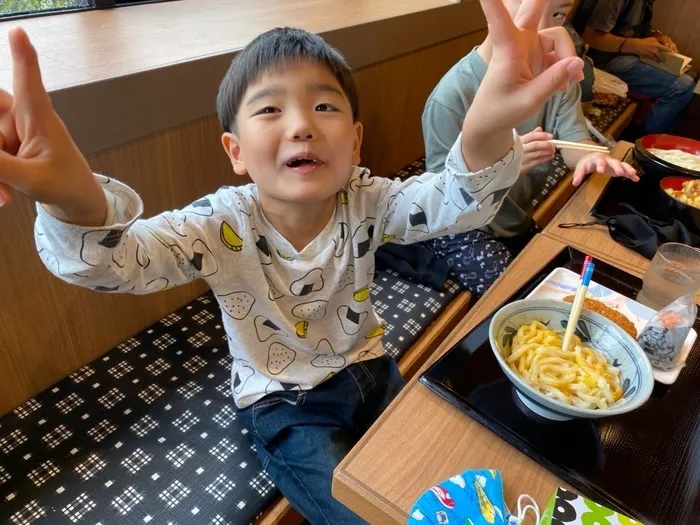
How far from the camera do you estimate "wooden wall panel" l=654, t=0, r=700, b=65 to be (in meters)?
4.41

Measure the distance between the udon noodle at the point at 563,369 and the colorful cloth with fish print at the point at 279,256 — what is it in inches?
8.4

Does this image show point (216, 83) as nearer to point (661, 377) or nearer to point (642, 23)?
point (661, 377)

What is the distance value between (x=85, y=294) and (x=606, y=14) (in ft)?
13.0

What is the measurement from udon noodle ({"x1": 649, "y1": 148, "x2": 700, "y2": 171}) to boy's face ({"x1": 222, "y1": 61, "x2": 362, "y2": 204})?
104 cm

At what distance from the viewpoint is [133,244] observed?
0.74 metres

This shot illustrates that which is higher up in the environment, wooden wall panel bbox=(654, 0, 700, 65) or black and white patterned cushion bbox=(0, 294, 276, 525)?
wooden wall panel bbox=(654, 0, 700, 65)

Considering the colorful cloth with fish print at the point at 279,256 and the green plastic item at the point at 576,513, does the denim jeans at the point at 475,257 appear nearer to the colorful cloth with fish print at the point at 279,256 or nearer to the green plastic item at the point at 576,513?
the colorful cloth with fish print at the point at 279,256

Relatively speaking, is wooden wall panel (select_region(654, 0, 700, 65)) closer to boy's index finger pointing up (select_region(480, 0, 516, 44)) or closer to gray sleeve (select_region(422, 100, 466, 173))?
gray sleeve (select_region(422, 100, 466, 173))

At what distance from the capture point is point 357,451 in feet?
2.42

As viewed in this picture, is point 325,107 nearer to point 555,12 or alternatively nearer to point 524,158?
point 524,158

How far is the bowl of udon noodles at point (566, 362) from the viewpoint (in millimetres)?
731

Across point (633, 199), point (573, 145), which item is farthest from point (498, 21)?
point (633, 199)

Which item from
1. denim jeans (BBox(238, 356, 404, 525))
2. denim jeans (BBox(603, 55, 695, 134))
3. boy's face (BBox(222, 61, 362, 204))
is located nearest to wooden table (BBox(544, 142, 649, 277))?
denim jeans (BBox(238, 356, 404, 525))

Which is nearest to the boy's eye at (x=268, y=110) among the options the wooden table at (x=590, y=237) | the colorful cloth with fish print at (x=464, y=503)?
the colorful cloth with fish print at (x=464, y=503)
